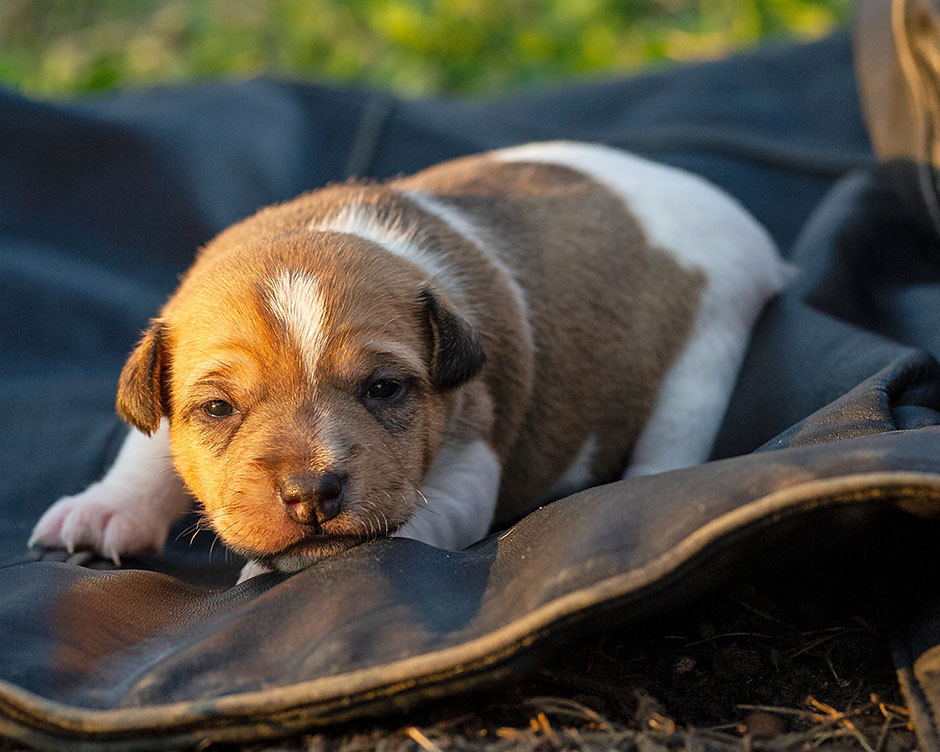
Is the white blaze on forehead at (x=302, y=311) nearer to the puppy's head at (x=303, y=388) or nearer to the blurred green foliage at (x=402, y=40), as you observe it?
the puppy's head at (x=303, y=388)

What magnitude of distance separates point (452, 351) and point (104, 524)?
1.46 m

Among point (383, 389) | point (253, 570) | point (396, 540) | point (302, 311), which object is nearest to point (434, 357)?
point (383, 389)

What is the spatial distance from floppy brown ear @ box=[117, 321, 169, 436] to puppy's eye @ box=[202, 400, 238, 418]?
238 mm

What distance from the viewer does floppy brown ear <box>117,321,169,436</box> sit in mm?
3490

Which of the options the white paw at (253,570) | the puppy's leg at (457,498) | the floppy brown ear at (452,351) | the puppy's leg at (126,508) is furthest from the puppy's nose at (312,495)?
the puppy's leg at (126,508)

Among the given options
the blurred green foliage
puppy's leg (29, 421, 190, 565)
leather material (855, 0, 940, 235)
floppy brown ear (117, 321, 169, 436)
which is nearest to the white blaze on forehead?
floppy brown ear (117, 321, 169, 436)

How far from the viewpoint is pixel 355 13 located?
35.8ft

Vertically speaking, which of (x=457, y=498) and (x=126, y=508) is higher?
(x=457, y=498)

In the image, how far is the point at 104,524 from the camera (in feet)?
12.5

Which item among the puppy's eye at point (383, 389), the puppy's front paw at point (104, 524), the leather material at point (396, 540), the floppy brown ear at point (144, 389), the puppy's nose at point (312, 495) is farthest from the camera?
the puppy's front paw at point (104, 524)

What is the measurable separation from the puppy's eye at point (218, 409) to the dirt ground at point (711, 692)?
111 centimetres

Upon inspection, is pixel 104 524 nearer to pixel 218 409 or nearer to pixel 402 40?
pixel 218 409

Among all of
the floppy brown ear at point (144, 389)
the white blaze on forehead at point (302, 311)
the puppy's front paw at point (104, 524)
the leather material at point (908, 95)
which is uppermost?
the leather material at point (908, 95)

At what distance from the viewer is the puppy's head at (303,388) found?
308 centimetres
